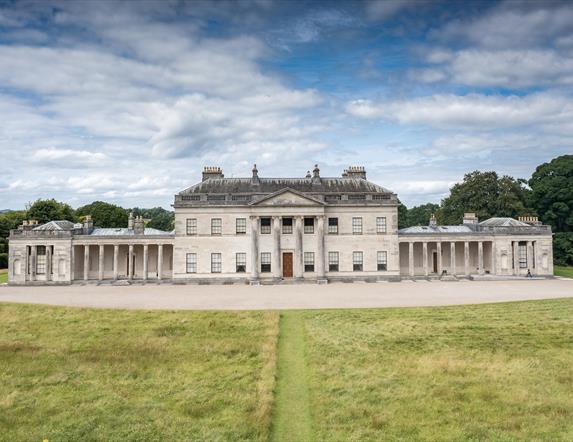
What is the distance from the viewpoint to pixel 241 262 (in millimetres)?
42312

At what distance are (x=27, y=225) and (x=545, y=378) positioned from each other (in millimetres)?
46437

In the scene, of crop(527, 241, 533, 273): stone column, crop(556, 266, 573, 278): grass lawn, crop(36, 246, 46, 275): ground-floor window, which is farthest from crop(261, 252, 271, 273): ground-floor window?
crop(556, 266, 573, 278): grass lawn

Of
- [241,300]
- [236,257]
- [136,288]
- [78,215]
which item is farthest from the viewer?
[78,215]

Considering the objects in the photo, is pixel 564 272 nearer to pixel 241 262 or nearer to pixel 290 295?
pixel 290 295

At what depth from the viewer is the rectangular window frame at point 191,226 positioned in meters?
42.3

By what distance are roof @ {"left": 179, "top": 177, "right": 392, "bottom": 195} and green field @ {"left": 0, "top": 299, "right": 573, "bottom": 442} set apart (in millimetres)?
22937

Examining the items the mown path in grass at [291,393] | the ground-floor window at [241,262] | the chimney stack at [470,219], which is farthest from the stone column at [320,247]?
the mown path in grass at [291,393]

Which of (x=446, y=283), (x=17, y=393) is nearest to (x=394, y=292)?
(x=446, y=283)

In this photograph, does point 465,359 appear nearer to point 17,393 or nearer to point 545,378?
point 545,378

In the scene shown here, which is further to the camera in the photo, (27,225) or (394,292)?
(27,225)

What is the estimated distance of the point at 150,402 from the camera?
39.7ft

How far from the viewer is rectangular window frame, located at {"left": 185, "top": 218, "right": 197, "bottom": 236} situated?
4234 cm

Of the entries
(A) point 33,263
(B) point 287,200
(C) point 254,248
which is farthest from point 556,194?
(A) point 33,263

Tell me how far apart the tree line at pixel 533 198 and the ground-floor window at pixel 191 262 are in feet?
135
